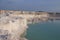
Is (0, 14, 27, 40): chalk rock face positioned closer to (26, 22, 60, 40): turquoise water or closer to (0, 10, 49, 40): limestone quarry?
(0, 10, 49, 40): limestone quarry

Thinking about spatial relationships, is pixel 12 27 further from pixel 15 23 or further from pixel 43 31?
pixel 43 31

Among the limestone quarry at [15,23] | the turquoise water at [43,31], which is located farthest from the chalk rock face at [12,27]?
the turquoise water at [43,31]

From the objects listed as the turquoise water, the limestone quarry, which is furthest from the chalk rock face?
the turquoise water

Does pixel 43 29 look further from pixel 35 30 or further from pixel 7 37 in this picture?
pixel 7 37

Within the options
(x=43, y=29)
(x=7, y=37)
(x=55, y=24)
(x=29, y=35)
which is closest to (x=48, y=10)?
(x=55, y=24)

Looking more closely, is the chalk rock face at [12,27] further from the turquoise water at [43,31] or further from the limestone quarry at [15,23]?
the turquoise water at [43,31]
